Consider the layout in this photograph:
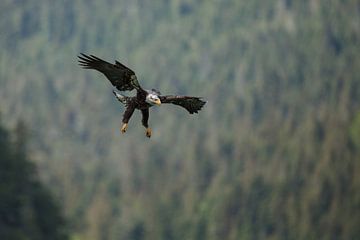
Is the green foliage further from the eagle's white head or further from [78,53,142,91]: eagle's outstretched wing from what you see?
the eagle's white head

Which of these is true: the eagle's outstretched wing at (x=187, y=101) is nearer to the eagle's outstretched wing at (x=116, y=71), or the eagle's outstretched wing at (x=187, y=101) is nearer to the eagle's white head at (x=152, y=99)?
the eagle's white head at (x=152, y=99)

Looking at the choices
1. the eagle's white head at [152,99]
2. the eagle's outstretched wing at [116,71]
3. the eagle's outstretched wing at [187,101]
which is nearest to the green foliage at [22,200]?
the eagle's outstretched wing at [187,101]

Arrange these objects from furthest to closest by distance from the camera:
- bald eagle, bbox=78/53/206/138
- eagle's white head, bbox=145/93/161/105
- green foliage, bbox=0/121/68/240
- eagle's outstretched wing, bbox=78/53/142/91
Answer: green foliage, bbox=0/121/68/240
eagle's outstretched wing, bbox=78/53/142/91
bald eagle, bbox=78/53/206/138
eagle's white head, bbox=145/93/161/105

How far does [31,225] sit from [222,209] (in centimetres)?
12122

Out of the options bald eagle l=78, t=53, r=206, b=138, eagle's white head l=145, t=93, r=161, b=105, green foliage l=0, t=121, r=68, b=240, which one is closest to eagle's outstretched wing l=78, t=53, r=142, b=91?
bald eagle l=78, t=53, r=206, b=138

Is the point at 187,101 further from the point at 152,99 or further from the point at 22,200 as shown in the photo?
the point at 22,200

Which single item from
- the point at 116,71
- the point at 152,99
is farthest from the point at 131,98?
the point at 152,99

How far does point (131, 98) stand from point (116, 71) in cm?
36

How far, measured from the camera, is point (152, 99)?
873 cm

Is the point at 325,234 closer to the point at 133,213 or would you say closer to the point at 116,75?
the point at 133,213

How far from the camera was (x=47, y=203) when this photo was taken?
249 feet

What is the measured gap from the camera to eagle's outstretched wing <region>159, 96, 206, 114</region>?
9031mm

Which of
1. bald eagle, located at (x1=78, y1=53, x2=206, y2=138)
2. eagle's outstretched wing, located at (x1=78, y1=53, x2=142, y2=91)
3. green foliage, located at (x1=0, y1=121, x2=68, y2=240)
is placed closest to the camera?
bald eagle, located at (x1=78, y1=53, x2=206, y2=138)

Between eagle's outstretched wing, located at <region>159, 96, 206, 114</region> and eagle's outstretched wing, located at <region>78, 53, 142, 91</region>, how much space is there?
29cm
